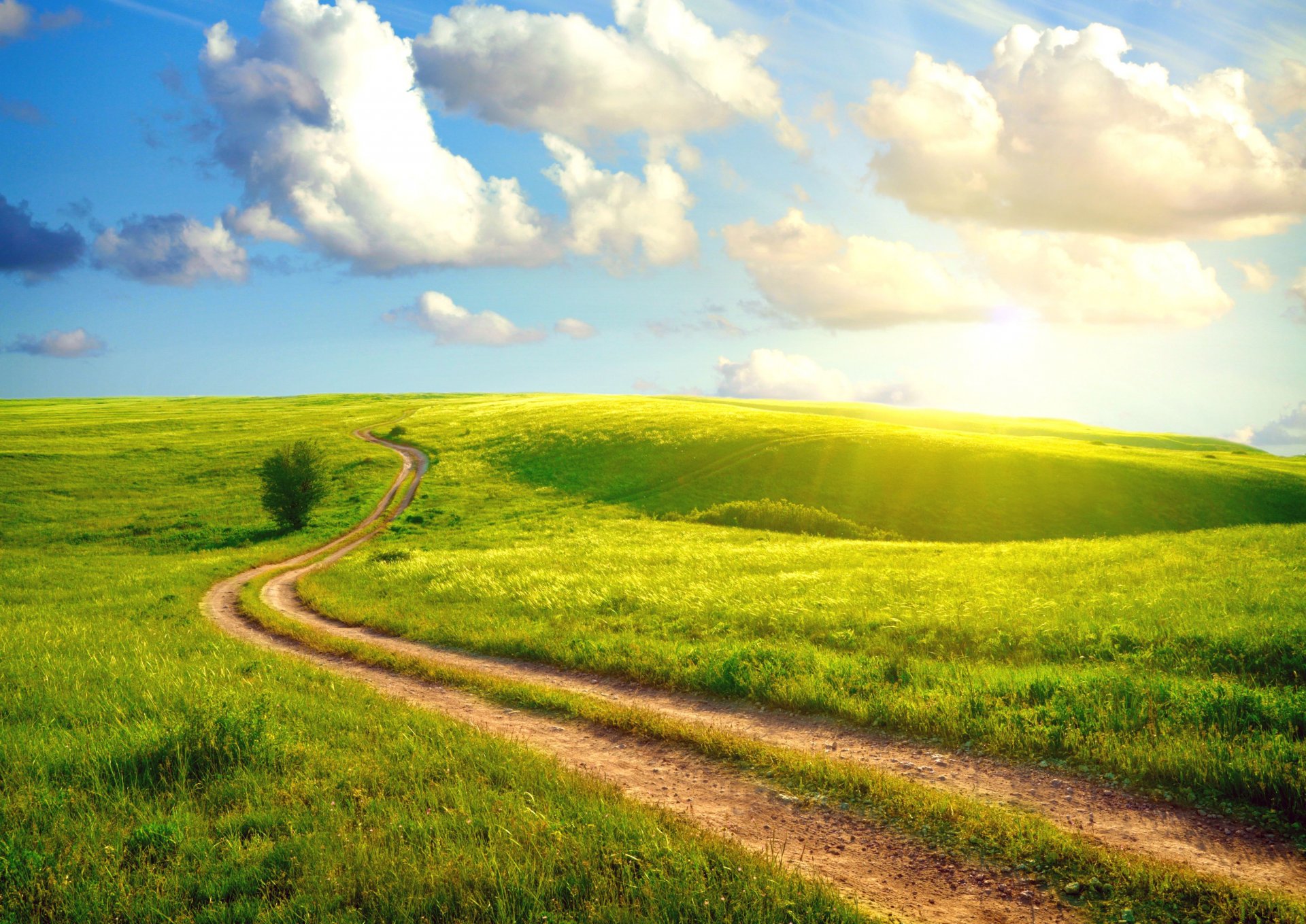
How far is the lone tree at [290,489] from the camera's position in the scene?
4219cm

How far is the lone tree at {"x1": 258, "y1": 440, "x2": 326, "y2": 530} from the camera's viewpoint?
4219 cm

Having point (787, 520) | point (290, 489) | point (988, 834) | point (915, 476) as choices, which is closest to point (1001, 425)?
point (915, 476)

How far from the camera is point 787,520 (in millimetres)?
39812

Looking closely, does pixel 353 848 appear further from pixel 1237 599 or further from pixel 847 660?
pixel 1237 599

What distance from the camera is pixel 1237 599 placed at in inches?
656

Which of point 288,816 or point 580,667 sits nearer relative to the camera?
point 288,816

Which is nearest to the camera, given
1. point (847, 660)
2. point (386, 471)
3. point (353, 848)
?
point (353, 848)

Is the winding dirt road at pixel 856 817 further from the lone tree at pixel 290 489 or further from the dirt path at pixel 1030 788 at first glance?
the lone tree at pixel 290 489

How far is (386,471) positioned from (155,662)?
149ft

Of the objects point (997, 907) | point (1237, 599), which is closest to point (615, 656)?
point (997, 907)

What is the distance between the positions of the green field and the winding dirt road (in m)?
0.59

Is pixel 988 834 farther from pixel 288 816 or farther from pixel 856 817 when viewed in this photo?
pixel 288 816

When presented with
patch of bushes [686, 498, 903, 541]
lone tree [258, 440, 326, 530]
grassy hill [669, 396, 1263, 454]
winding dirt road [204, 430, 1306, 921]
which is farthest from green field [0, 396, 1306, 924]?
grassy hill [669, 396, 1263, 454]

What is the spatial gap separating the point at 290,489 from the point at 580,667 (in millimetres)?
33289
